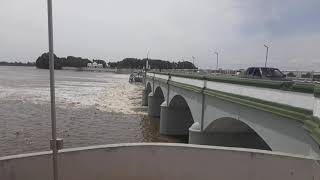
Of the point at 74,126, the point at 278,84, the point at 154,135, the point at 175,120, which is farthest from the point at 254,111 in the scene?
the point at 74,126

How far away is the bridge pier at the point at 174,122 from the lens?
3322 cm

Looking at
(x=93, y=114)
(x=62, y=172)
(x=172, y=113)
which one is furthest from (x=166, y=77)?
(x=62, y=172)

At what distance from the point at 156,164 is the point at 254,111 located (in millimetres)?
5965

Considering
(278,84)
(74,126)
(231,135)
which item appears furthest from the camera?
(74,126)

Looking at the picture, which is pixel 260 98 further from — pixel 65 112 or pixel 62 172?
pixel 65 112

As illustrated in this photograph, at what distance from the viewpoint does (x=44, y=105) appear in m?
49.6

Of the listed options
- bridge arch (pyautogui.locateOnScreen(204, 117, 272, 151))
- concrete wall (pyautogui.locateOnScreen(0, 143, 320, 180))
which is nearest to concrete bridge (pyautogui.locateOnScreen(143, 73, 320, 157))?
bridge arch (pyautogui.locateOnScreen(204, 117, 272, 151))

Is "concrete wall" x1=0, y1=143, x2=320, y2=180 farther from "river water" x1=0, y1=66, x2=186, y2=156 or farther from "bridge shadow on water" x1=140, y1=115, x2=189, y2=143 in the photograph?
"bridge shadow on water" x1=140, y1=115, x2=189, y2=143

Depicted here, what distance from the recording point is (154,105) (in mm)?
46188

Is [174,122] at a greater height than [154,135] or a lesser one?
greater

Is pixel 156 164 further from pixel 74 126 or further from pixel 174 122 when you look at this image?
pixel 74 126

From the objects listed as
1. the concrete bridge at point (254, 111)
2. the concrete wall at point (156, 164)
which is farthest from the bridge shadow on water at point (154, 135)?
the concrete wall at point (156, 164)

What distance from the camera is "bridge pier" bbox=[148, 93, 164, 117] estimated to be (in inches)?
1780

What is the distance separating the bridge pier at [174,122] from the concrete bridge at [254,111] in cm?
252
